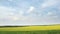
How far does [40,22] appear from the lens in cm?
163

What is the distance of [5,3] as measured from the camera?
5.29 feet

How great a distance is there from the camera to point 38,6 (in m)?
1.61

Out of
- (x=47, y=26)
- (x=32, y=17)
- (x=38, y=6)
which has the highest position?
(x=38, y=6)

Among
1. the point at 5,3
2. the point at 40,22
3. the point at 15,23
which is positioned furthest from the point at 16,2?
the point at 40,22

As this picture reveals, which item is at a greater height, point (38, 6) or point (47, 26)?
point (38, 6)

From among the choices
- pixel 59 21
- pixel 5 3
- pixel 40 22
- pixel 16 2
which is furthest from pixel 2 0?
pixel 59 21

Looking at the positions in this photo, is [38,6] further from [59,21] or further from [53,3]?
[59,21]

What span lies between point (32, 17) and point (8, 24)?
0.32m

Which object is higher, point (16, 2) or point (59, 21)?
point (16, 2)

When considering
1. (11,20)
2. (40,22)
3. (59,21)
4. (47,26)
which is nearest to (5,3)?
(11,20)

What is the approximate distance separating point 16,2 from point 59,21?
59cm

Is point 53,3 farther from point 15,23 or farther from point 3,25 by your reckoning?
point 3,25

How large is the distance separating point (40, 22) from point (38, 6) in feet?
0.67

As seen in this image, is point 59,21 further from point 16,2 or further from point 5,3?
point 5,3
